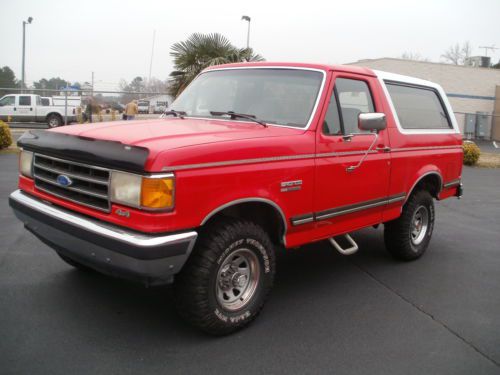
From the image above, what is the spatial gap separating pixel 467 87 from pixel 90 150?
30772mm

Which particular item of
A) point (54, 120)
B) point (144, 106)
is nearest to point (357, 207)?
point (144, 106)

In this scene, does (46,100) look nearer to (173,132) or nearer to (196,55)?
(196,55)

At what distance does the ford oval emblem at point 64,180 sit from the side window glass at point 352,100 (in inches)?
92.7

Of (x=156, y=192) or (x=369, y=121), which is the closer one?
(x=156, y=192)

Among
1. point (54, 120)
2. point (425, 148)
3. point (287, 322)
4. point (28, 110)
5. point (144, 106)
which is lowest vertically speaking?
point (287, 322)

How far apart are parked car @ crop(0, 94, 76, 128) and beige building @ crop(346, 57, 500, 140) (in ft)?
54.6

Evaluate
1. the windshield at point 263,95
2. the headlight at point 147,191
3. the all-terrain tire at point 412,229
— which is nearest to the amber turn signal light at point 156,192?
the headlight at point 147,191

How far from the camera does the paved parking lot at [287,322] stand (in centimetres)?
316

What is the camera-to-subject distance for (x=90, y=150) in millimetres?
3193

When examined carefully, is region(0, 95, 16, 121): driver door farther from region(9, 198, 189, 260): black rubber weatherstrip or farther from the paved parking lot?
region(9, 198, 189, 260): black rubber weatherstrip

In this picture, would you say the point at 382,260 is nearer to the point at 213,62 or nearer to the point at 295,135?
the point at 295,135

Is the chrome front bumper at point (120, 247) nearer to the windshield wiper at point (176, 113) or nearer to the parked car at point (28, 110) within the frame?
the windshield wiper at point (176, 113)

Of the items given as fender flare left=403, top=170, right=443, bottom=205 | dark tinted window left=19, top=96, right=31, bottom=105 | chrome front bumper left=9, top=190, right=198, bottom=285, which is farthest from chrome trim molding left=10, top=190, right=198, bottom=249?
dark tinted window left=19, top=96, right=31, bottom=105

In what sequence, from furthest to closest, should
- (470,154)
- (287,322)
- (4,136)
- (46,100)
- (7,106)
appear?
(46,100), (7,106), (470,154), (4,136), (287,322)
